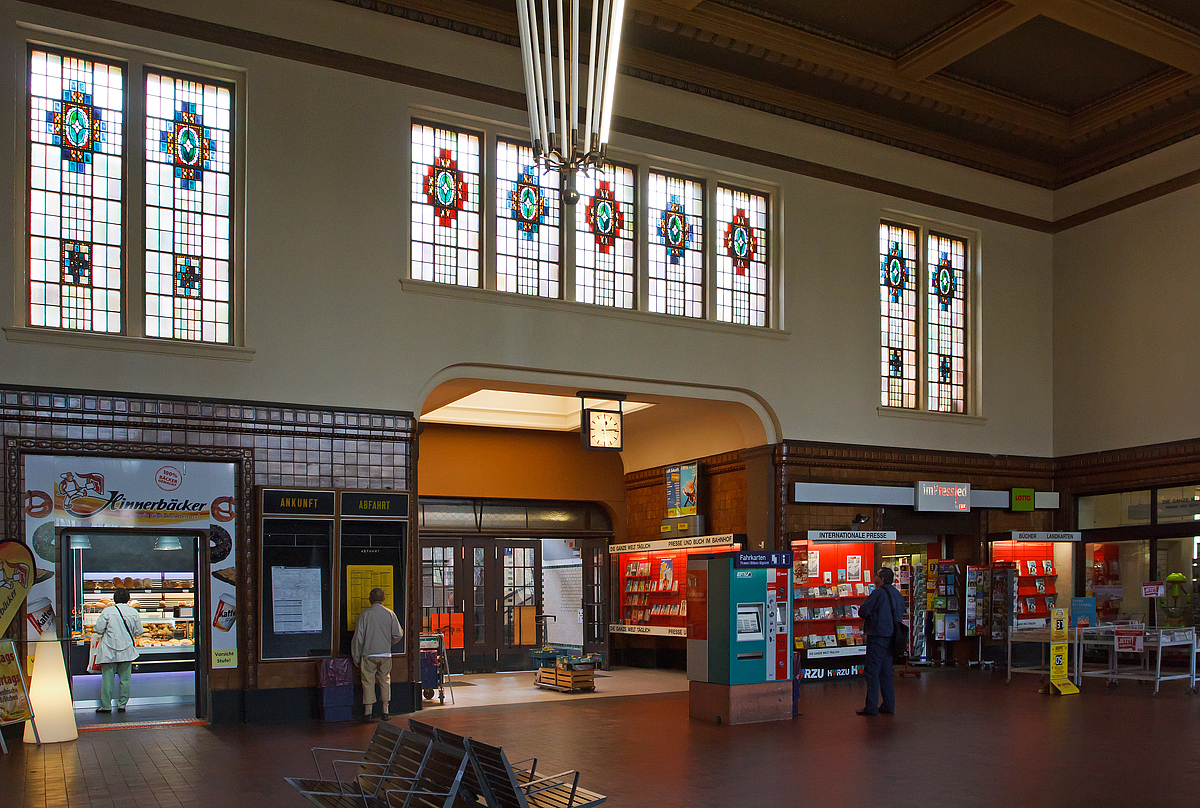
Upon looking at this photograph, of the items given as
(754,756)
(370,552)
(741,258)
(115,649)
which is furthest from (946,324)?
(115,649)

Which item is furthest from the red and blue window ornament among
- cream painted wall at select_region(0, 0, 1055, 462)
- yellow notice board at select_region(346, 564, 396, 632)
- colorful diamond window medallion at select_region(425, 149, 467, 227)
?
yellow notice board at select_region(346, 564, 396, 632)

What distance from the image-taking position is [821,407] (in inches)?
634

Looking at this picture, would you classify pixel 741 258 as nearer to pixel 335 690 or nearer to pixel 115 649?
pixel 335 690

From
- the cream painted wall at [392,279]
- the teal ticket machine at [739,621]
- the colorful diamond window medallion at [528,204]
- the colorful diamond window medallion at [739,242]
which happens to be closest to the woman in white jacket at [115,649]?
the cream painted wall at [392,279]

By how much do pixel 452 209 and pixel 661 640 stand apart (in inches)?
316

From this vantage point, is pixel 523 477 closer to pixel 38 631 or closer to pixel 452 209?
pixel 452 209

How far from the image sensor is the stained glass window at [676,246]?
1513cm

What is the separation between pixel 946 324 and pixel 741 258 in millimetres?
4242

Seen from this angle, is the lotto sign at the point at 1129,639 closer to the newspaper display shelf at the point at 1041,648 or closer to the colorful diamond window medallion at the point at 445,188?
the newspaper display shelf at the point at 1041,648

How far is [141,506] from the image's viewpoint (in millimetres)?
11438

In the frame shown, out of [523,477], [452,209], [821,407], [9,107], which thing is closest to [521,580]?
[523,477]

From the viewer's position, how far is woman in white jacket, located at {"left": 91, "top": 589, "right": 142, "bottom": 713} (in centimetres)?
Result: 1173

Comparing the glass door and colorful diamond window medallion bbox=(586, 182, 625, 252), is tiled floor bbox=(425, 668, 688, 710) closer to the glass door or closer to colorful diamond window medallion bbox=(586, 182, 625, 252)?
the glass door

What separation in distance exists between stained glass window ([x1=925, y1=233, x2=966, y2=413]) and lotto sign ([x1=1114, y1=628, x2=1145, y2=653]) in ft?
15.6
